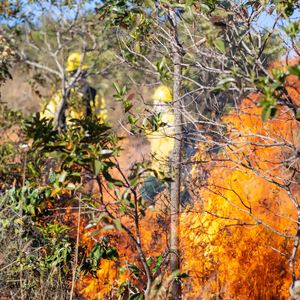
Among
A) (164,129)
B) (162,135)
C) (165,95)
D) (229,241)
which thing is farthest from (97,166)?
(165,95)

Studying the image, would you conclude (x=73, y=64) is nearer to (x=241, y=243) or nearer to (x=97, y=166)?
(x=241, y=243)

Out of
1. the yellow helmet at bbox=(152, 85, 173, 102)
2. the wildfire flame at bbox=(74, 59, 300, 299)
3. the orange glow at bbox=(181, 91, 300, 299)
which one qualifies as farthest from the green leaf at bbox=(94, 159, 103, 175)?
the orange glow at bbox=(181, 91, 300, 299)

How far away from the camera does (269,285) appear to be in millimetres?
9781

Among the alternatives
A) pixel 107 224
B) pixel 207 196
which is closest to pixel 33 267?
pixel 107 224

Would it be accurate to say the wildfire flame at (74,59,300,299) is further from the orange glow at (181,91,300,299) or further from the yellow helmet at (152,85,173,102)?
the yellow helmet at (152,85,173,102)

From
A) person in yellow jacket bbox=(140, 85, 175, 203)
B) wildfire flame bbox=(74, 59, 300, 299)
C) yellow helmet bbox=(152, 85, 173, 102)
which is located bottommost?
wildfire flame bbox=(74, 59, 300, 299)

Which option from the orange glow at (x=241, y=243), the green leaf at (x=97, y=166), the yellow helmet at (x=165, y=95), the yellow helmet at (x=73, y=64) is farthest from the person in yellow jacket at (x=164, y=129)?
the yellow helmet at (x=73, y=64)

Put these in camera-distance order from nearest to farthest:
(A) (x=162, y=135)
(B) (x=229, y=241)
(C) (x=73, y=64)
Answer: (A) (x=162, y=135) < (B) (x=229, y=241) < (C) (x=73, y=64)

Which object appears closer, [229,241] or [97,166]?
[97,166]

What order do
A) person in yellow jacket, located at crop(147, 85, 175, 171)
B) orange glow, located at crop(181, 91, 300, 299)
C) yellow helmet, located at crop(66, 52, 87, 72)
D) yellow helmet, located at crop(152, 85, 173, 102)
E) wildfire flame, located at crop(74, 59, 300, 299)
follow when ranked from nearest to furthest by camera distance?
person in yellow jacket, located at crop(147, 85, 175, 171), yellow helmet, located at crop(152, 85, 173, 102), wildfire flame, located at crop(74, 59, 300, 299), orange glow, located at crop(181, 91, 300, 299), yellow helmet, located at crop(66, 52, 87, 72)

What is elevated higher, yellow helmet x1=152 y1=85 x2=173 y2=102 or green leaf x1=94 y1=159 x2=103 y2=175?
yellow helmet x1=152 y1=85 x2=173 y2=102

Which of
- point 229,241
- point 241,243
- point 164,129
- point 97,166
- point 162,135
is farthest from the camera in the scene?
point 241,243

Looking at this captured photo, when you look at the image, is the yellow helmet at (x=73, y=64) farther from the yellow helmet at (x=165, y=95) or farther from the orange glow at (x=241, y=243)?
the orange glow at (x=241, y=243)

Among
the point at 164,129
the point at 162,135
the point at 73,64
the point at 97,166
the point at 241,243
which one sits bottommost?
the point at 241,243
